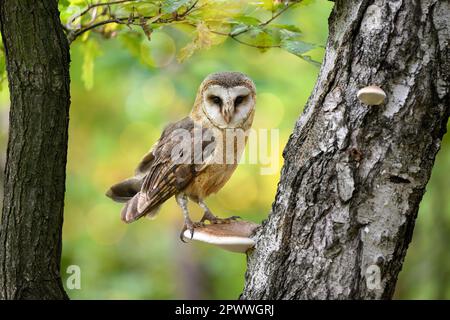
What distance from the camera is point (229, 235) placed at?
328 centimetres

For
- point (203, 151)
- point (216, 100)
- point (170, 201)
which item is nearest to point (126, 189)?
point (203, 151)

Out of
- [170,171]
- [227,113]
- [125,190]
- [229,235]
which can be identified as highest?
[227,113]

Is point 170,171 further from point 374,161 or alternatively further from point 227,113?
point 374,161

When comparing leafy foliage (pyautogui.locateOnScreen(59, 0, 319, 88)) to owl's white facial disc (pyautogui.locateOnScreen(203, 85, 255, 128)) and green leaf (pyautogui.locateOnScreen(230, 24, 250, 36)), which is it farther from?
owl's white facial disc (pyautogui.locateOnScreen(203, 85, 255, 128))

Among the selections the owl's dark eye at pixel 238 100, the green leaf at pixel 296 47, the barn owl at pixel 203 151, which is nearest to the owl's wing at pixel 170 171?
the barn owl at pixel 203 151

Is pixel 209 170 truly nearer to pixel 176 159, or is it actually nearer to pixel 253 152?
pixel 176 159

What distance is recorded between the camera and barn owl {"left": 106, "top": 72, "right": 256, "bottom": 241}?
3.87 meters

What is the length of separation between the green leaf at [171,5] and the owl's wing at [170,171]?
1.06m

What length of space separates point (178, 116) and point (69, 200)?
86.2 inches

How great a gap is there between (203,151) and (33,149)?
1.23 m

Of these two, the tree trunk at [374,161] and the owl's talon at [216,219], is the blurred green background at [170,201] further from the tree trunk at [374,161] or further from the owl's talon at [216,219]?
the tree trunk at [374,161]

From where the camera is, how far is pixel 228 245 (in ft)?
10.5

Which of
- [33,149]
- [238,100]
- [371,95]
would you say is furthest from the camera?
[238,100]

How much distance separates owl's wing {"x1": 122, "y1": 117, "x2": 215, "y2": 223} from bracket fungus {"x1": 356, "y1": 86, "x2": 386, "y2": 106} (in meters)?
1.35
